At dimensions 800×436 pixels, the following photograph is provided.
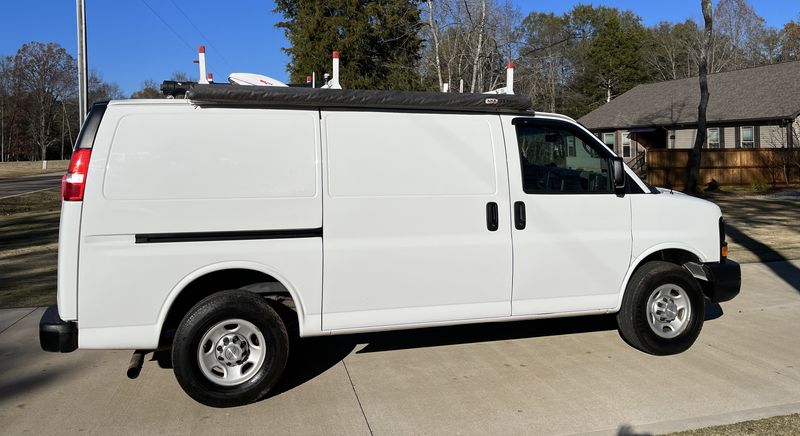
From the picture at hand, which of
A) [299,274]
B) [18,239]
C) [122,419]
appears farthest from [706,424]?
[18,239]

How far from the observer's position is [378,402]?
481 centimetres

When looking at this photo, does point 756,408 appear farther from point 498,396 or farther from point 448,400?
point 448,400

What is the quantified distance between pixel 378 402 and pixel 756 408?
2601mm

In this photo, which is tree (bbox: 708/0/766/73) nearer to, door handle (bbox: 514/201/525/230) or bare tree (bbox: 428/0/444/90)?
bare tree (bbox: 428/0/444/90)

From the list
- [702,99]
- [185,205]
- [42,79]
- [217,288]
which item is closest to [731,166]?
[702,99]

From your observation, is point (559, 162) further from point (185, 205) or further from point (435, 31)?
point (435, 31)

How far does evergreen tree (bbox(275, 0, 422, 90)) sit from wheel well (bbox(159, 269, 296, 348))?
24358 mm

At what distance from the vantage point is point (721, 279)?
19.1 ft

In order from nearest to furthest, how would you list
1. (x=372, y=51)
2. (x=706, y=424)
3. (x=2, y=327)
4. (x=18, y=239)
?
(x=706, y=424) → (x=2, y=327) → (x=18, y=239) → (x=372, y=51)

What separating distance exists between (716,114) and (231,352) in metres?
32.5

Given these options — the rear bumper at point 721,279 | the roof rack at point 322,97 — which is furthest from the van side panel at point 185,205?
the rear bumper at point 721,279

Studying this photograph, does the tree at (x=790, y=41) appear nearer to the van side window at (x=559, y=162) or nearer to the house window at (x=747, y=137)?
the house window at (x=747, y=137)

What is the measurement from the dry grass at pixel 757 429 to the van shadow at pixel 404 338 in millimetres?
2348

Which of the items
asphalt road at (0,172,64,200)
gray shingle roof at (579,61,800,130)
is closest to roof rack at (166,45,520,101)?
asphalt road at (0,172,64,200)
